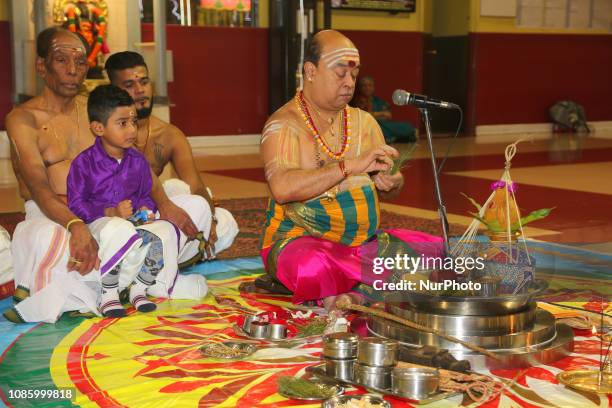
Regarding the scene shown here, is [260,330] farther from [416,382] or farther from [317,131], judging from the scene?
[317,131]

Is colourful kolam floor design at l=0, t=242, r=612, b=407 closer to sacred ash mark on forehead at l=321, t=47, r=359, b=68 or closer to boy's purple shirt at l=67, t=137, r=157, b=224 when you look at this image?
boy's purple shirt at l=67, t=137, r=157, b=224

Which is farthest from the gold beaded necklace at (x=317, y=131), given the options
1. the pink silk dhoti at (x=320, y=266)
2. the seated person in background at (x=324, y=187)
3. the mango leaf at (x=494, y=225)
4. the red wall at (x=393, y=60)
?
the red wall at (x=393, y=60)

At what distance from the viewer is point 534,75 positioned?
13.2 metres

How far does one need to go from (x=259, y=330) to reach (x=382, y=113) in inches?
327

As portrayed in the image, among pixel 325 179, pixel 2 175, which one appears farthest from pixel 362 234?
pixel 2 175

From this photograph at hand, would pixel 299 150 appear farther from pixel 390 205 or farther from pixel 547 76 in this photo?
pixel 547 76

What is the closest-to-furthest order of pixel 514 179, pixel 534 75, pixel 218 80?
pixel 514 179 < pixel 218 80 < pixel 534 75

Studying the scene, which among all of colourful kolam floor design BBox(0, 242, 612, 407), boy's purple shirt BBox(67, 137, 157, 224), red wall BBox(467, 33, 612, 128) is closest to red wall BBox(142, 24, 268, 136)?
red wall BBox(467, 33, 612, 128)

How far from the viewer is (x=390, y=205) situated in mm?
6191

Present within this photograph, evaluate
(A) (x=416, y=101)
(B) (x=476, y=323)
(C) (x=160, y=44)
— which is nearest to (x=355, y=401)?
(B) (x=476, y=323)

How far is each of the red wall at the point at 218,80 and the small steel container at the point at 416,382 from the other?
27.7 feet

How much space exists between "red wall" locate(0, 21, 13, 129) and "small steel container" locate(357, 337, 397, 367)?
301 inches

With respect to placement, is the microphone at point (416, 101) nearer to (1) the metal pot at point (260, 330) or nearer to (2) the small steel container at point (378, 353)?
(2) the small steel container at point (378, 353)

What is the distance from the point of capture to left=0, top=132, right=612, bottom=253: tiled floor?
537cm
